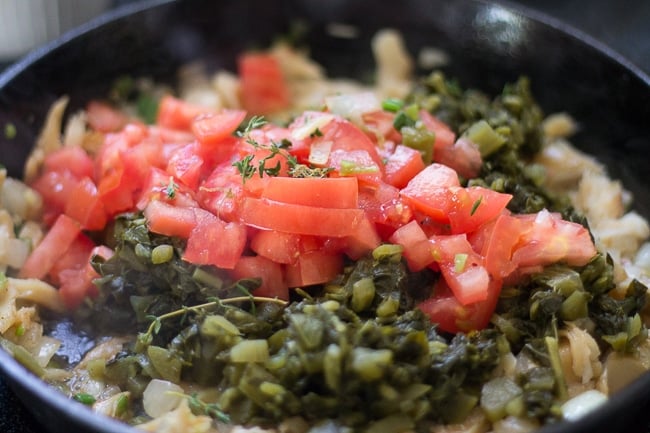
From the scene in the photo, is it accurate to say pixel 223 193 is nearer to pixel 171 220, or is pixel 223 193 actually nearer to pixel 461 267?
pixel 171 220

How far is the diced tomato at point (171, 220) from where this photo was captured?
3070mm

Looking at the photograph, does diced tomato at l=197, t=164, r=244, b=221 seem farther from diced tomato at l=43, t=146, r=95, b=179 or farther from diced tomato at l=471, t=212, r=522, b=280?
diced tomato at l=471, t=212, r=522, b=280

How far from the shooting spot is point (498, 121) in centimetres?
374

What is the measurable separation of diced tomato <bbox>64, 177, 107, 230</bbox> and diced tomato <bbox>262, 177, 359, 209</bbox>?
0.93m

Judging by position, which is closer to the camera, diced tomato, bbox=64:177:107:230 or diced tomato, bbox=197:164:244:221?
diced tomato, bbox=197:164:244:221

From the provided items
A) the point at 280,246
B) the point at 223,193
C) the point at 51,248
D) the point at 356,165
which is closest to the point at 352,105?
the point at 356,165

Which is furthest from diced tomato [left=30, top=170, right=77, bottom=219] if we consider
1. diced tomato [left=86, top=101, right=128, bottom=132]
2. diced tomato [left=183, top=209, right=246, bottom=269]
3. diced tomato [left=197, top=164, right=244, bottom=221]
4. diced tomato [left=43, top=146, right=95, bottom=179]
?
diced tomato [left=183, top=209, right=246, bottom=269]

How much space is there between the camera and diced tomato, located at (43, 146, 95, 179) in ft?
12.3

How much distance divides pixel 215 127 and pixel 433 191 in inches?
42.1

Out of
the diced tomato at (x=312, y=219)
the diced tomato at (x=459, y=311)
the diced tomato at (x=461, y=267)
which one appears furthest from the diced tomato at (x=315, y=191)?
the diced tomato at (x=459, y=311)

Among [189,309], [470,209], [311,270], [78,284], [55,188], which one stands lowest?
[78,284]

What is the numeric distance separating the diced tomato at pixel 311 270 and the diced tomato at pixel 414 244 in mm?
285

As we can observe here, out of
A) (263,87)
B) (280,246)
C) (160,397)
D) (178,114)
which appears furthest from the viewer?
(263,87)

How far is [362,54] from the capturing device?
16.0ft
